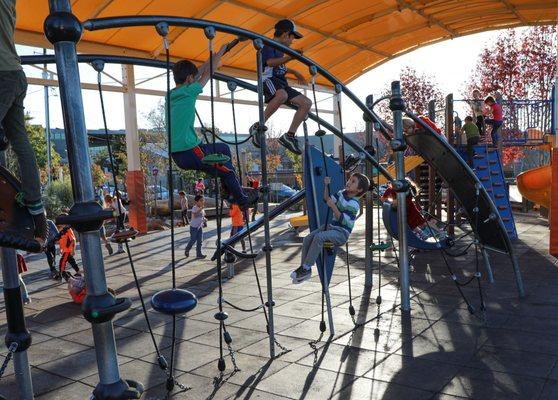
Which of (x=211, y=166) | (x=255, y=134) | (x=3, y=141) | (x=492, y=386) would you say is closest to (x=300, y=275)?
(x=255, y=134)

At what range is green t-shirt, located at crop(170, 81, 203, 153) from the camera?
3.88 m

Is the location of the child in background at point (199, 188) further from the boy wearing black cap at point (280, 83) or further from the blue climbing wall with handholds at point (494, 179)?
the blue climbing wall with handholds at point (494, 179)

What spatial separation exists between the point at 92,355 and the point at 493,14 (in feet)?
45.1

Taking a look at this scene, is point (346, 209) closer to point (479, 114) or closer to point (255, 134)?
point (255, 134)

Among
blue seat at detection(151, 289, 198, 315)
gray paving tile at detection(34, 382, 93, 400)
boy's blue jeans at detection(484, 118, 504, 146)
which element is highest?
boy's blue jeans at detection(484, 118, 504, 146)

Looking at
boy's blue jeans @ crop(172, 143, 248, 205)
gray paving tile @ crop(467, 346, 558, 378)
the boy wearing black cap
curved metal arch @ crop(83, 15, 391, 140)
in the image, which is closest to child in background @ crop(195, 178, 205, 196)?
the boy wearing black cap

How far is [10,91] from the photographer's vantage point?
229 centimetres

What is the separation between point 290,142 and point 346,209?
35.5 inches

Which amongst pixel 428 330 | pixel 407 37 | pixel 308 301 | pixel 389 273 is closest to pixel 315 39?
pixel 407 37

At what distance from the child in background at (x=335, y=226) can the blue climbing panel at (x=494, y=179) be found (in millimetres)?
7425

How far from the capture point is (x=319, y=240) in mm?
5004

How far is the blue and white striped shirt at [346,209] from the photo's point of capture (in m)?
5.15

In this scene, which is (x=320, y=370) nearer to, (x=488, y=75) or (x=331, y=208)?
(x=331, y=208)

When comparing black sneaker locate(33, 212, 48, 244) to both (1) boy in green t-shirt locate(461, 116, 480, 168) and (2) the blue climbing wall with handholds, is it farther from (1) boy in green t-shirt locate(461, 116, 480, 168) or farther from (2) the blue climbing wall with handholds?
(1) boy in green t-shirt locate(461, 116, 480, 168)
